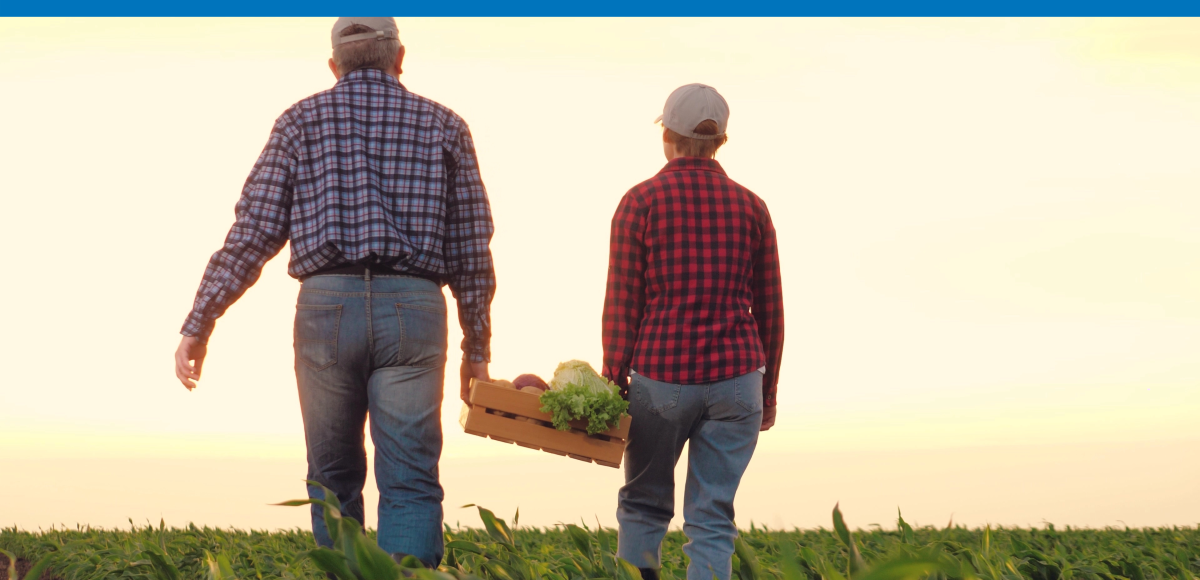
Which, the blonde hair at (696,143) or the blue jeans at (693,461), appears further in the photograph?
the blonde hair at (696,143)

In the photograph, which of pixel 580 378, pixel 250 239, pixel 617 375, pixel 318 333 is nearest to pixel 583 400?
pixel 580 378

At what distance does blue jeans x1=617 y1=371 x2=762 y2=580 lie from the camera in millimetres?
4211

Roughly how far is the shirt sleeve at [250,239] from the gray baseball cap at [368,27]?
493 mm

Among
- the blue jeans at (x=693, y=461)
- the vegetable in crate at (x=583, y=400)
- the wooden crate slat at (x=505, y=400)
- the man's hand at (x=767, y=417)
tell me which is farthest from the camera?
the man's hand at (x=767, y=417)

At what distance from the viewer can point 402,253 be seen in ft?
13.6

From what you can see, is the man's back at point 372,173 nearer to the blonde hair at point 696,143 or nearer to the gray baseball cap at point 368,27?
the gray baseball cap at point 368,27

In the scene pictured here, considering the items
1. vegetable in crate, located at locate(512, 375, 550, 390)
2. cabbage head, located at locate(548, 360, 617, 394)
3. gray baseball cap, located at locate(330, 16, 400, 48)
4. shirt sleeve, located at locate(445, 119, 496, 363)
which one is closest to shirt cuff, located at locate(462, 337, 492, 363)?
shirt sleeve, located at locate(445, 119, 496, 363)

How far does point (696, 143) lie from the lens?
175 inches

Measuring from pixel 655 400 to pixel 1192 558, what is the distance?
199 inches

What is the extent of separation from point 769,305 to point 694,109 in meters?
0.95

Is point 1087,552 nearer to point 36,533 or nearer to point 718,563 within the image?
point 718,563

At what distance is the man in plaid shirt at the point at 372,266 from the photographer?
4152mm

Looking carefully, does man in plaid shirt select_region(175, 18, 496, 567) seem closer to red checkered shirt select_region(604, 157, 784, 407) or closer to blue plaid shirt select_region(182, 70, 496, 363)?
blue plaid shirt select_region(182, 70, 496, 363)

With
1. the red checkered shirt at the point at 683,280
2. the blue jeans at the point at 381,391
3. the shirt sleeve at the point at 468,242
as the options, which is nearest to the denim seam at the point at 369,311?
the blue jeans at the point at 381,391
